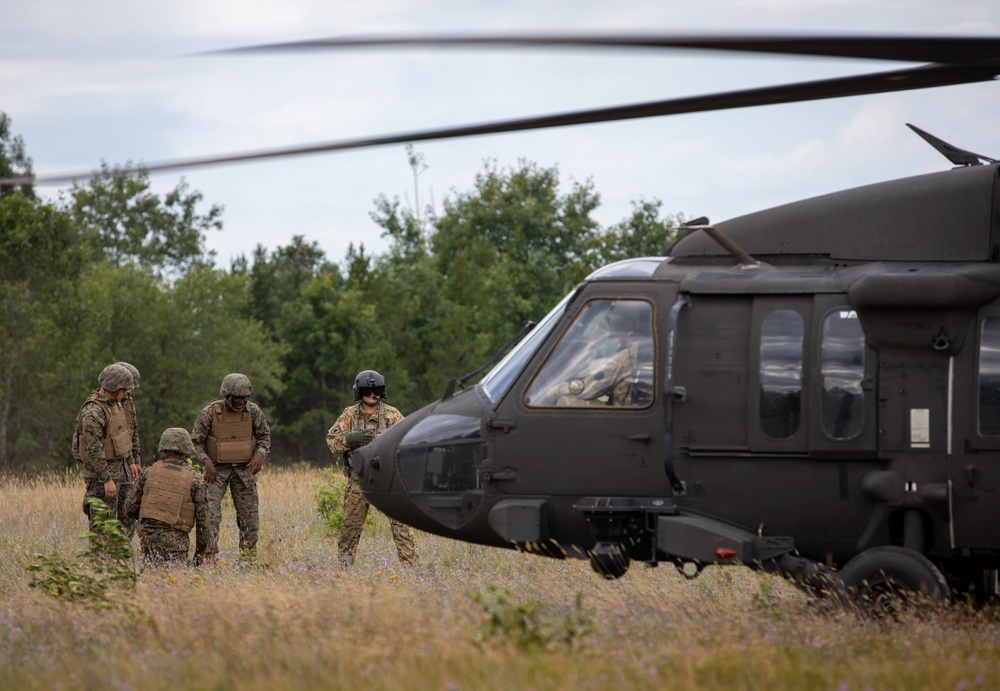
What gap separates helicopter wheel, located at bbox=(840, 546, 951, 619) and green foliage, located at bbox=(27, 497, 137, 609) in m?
4.60

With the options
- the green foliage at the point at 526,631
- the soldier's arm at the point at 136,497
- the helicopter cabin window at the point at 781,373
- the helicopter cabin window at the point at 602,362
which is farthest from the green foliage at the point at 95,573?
the helicopter cabin window at the point at 781,373

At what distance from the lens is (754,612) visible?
7410mm

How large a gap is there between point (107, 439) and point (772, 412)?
6.29 metres

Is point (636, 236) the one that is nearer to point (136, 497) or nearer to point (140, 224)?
point (140, 224)

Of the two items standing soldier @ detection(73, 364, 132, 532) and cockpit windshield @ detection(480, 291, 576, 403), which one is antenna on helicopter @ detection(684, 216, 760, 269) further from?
standing soldier @ detection(73, 364, 132, 532)

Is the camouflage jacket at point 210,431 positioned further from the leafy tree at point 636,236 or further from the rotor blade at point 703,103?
the leafy tree at point 636,236

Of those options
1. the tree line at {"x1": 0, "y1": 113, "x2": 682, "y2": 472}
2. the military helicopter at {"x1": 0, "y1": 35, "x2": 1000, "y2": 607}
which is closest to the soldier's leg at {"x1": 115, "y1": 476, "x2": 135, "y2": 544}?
the military helicopter at {"x1": 0, "y1": 35, "x2": 1000, "y2": 607}

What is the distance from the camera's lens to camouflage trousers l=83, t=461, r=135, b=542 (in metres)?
10.7

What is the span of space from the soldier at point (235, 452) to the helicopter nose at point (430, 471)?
2966 mm

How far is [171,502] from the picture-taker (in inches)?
374

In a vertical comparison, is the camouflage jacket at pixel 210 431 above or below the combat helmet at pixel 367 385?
below

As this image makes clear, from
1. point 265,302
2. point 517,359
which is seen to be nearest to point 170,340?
point 265,302

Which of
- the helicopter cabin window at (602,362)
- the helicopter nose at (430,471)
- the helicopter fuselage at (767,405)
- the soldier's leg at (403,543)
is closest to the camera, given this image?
the helicopter fuselage at (767,405)

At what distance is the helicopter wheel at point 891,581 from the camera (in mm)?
6773
